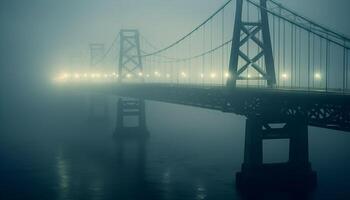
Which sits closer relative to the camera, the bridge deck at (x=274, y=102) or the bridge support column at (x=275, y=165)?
the bridge deck at (x=274, y=102)

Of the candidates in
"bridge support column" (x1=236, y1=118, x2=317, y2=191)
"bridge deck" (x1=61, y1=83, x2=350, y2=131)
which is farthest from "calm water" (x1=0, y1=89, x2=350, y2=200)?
"bridge deck" (x1=61, y1=83, x2=350, y2=131)

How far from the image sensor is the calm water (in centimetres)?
3244

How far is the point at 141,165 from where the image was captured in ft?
142

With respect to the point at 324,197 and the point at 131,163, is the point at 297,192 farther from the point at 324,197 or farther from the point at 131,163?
the point at 131,163

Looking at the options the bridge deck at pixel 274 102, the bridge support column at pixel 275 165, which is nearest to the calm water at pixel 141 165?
the bridge support column at pixel 275 165

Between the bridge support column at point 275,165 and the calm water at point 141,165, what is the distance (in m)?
1.07

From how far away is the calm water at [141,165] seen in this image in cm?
3244

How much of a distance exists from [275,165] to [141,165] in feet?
49.1

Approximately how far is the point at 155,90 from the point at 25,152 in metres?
15.3

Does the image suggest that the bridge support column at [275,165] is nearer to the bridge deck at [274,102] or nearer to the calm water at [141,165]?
the bridge deck at [274,102]

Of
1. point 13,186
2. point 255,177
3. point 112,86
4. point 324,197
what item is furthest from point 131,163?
point 112,86

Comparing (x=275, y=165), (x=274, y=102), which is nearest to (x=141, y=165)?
(x=275, y=165)

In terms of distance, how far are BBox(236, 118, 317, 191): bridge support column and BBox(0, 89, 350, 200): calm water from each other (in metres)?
1.07

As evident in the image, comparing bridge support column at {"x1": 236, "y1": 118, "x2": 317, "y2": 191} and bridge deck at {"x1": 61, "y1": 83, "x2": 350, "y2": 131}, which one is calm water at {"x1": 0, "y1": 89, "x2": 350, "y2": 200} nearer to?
bridge support column at {"x1": 236, "y1": 118, "x2": 317, "y2": 191}
